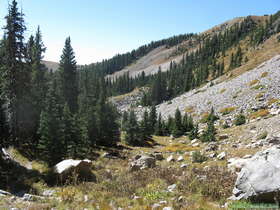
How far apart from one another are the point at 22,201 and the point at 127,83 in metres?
129

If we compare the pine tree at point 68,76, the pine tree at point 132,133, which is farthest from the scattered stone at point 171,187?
the pine tree at point 68,76

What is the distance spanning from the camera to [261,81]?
43.2 metres

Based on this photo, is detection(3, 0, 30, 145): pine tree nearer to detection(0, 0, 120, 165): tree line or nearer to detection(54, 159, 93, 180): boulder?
detection(0, 0, 120, 165): tree line

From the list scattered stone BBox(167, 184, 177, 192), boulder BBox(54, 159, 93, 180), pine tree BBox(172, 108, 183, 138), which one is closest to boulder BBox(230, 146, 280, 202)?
scattered stone BBox(167, 184, 177, 192)

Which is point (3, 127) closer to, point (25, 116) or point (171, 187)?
point (25, 116)

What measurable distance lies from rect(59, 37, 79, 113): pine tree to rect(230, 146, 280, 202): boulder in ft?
102

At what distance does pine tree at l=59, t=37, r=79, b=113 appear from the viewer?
3403 centimetres

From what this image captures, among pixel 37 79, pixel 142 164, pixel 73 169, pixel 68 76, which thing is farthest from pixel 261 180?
pixel 68 76

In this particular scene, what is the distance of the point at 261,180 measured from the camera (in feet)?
17.7

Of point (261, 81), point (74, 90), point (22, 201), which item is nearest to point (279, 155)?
point (22, 201)

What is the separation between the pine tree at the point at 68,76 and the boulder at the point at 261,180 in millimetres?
31104

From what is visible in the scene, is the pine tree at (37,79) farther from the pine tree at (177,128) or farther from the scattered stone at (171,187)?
the pine tree at (177,128)

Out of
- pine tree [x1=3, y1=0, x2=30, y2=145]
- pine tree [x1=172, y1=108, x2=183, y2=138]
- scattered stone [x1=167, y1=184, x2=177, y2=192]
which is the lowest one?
scattered stone [x1=167, y1=184, x2=177, y2=192]

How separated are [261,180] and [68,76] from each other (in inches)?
1322
